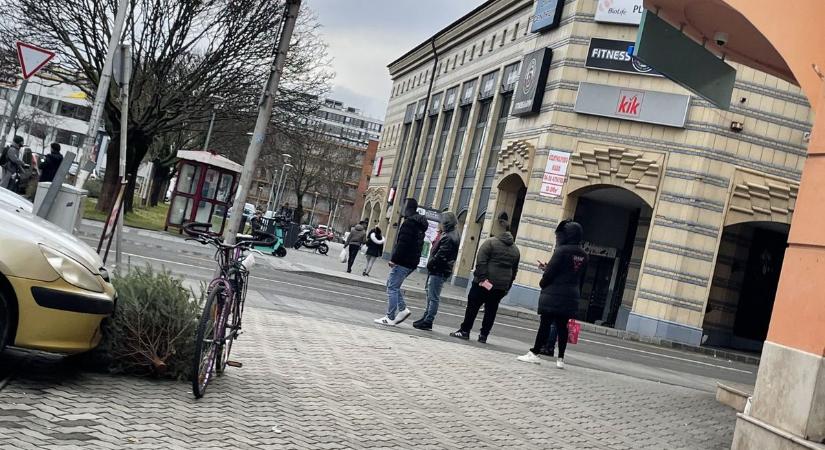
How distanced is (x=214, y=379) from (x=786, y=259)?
419 centimetres

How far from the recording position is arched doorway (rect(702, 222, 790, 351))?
1236 inches

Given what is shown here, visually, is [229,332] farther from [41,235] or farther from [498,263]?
[498,263]

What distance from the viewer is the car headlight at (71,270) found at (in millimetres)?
6211

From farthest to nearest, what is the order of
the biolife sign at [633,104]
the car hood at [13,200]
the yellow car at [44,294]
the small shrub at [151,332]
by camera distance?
the biolife sign at [633,104] < the car hood at [13,200] < the small shrub at [151,332] < the yellow car at [44,294]

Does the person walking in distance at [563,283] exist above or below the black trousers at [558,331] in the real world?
above

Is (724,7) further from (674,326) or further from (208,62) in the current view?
(208,62)

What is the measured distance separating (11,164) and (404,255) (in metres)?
13.0

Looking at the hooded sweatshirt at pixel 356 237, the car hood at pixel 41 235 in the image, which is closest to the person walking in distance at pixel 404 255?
the car hood at pixel 41 235

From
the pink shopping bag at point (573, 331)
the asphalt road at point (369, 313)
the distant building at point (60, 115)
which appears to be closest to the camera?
the pink shopping bag at point (573, 331)

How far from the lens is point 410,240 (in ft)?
47.4

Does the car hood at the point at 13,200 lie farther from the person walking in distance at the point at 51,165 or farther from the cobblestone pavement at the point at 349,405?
the person walking in distance at the point at 51,165

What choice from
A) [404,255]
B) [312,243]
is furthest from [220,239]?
[312,243]

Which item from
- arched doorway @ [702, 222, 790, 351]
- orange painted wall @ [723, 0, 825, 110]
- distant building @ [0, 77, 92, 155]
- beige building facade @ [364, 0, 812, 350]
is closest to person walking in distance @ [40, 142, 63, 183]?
beige building facade @ [364, 0, 812, 350]

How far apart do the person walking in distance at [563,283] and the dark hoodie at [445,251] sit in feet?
8.16
